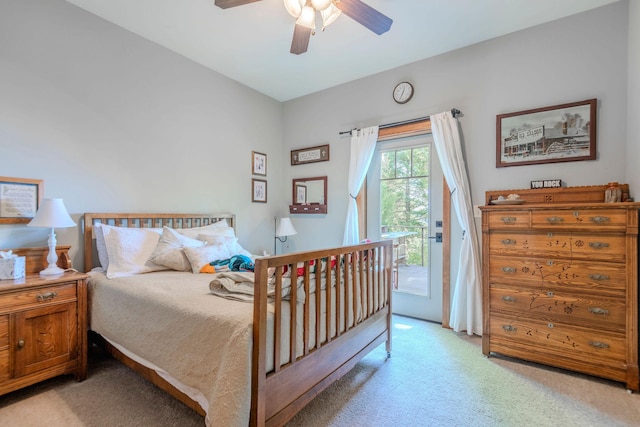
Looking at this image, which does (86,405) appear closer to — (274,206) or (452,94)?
(274,206)

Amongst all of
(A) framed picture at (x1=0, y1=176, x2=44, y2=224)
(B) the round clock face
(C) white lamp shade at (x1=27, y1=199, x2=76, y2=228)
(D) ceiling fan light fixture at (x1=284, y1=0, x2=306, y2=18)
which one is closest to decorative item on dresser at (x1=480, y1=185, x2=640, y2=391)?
(B) the round clock face

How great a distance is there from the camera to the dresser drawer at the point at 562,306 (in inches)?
79.4

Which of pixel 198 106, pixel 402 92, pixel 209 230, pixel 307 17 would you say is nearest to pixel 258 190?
pixel 209 230

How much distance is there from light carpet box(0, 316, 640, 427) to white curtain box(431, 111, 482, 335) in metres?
0.55

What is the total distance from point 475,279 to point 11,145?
13.1ft

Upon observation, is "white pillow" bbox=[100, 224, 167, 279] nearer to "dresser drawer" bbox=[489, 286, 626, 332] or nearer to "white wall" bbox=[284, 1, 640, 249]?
"white wall" bbox=[284, 1, 640, 249]

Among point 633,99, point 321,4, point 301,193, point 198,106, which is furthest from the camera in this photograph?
point 301,193

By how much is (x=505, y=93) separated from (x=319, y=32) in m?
1.86

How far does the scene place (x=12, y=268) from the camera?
6.43 ft

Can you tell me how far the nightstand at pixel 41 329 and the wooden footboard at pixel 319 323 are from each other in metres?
1.51

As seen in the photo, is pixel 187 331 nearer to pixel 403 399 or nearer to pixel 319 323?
pixel 319 323

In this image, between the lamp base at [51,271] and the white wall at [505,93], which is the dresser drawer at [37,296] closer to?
the lamp base at [51,271]

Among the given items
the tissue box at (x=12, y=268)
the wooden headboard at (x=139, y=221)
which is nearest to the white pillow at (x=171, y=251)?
the wooden headboard at (x=139, y=221)

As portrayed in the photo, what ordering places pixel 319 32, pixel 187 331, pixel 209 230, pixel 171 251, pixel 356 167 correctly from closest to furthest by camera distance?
pixel 187 331 → pixel 171 251 → pixel 319 32 → pixel 209 230 → pixel 356 167
